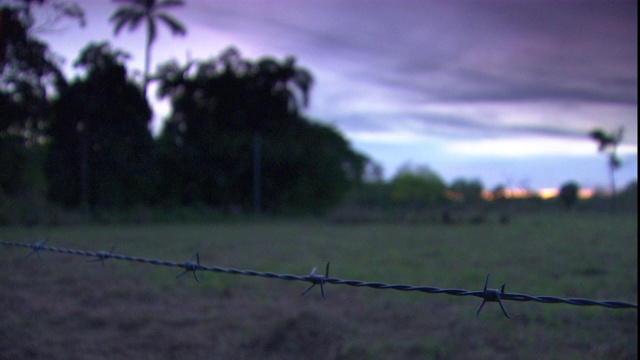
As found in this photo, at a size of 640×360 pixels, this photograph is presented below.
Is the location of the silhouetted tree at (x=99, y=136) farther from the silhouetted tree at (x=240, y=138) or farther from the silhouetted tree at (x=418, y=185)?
the silhouetted tree at (x=418, y=185)

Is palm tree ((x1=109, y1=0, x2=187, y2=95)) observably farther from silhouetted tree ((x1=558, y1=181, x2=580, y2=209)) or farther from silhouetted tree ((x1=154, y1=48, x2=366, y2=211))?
silhouetted tree ((x1=558, y1=181, x2=580, y2=209))

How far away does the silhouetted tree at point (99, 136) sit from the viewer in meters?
18.9

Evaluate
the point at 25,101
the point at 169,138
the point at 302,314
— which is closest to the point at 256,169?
the point at 169,138

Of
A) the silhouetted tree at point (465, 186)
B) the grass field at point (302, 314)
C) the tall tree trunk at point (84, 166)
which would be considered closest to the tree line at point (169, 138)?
the tall tree trunk at point (84, 166)

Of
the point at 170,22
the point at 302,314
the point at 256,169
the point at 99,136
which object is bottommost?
the point at 302,314

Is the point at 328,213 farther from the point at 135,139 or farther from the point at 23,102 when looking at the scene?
the point at 23,102

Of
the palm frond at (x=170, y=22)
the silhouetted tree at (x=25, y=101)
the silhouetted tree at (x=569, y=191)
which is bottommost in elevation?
the silhouetted tree at (x=569, y=191)

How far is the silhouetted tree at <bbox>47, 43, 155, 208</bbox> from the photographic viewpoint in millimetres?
18891

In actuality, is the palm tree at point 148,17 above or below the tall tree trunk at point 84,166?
above

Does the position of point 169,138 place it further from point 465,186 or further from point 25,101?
point 465,186

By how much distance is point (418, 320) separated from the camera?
14.8ft

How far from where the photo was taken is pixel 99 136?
19.2 metres

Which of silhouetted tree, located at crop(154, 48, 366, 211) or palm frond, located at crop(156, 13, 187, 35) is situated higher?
palm frond, located at crop(156, 13, 187, 35)

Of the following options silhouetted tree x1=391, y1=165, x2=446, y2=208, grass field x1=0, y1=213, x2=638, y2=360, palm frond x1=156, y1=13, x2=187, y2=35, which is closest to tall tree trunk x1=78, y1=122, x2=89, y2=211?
palm frond x1=156, y1=13, x2=187, y2=35
